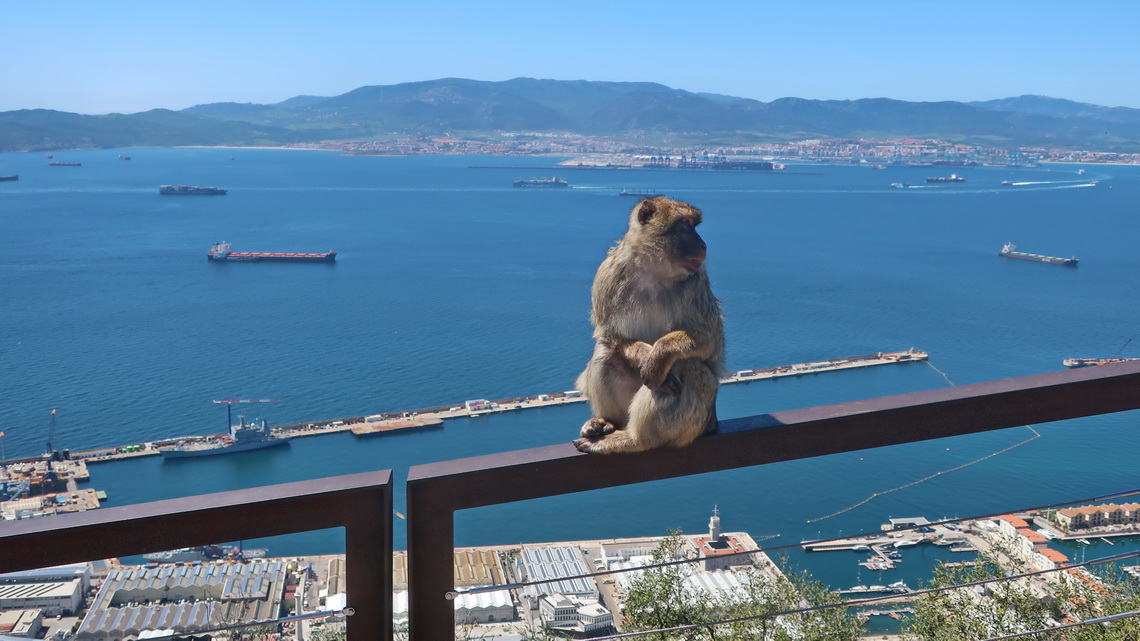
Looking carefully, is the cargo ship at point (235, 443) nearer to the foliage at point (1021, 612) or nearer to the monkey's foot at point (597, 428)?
the monkey's foot at point (597, 428)

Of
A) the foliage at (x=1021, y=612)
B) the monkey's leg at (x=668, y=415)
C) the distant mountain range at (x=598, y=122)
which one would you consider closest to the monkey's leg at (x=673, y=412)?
the monkey's leg at (x=668, y=415)

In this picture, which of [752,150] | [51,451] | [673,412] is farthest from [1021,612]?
[752,150]

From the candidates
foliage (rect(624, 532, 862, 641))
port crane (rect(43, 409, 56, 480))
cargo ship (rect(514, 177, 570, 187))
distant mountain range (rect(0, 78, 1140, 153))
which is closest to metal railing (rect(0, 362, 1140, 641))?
foliage (rect(624, 532, 862, 641))

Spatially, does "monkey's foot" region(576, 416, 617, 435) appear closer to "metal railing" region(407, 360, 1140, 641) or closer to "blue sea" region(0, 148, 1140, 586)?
"metal railing" region(407, 360, 1140, 641)

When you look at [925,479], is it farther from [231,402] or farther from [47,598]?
[231,402]

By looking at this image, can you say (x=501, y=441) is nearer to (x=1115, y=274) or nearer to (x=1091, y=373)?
(x=1091, y=373)

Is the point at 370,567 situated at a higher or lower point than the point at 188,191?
higher

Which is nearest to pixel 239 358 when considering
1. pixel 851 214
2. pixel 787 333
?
pixel 787 333
